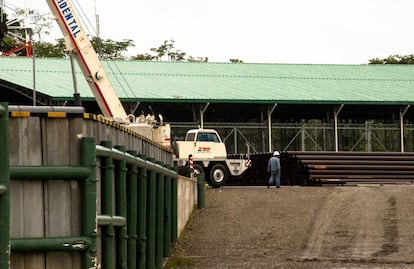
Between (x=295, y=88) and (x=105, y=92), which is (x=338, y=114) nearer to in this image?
(x=295, y=88)

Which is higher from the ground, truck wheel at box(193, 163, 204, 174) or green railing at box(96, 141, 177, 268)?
truck wheel at box(193, 163, 204, 174)

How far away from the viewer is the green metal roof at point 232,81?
53.9m

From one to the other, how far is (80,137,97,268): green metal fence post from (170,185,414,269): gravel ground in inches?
399

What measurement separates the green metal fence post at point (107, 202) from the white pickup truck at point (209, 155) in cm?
3220

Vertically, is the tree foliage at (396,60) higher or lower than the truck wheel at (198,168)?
higher

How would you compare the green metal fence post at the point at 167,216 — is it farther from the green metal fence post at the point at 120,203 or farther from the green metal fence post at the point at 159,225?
the green metal fence post at the point at 120,203

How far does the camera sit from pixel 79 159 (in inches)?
371

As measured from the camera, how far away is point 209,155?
145 feet

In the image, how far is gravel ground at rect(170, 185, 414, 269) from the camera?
67.9ft

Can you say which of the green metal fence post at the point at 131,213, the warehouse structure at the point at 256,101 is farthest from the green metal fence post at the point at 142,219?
the warehouse structure at the point at 256,101

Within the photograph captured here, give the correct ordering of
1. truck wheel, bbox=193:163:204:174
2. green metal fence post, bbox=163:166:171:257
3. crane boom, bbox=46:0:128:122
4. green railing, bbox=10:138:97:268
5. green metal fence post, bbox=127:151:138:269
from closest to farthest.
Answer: green railing, bbox=10:138:97:268 < green metal fence post, bbox=127:151:138:269 < green metal fence post, bbox=163:166:171:257 < crane boom, bbox=46:0:128:122 < truck wheel, bbox=193:163:204:174

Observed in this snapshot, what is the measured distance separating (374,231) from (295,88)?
109 feet

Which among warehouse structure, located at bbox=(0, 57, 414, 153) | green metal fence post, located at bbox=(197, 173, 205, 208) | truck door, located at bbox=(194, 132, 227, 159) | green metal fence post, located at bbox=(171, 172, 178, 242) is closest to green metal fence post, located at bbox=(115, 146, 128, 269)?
green metal fence post, located at bbox=(171, 172, 178, 242)

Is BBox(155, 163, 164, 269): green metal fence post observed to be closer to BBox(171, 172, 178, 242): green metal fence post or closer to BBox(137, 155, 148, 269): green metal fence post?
BBox(137, 155, 148, 269): green metal fence post
